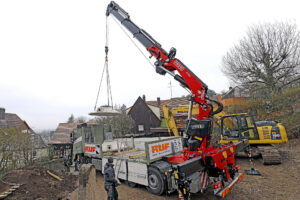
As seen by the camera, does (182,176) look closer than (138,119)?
Yes

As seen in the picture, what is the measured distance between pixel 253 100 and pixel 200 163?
51.1ft

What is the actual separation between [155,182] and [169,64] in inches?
166

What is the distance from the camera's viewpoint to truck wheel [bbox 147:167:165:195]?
543 centimetres

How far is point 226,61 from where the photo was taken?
1955 cm

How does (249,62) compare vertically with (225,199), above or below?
above

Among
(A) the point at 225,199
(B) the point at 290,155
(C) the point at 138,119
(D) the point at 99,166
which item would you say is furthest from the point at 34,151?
(C) the point at 138,119

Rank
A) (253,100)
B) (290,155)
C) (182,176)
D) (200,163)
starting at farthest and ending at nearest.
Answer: (253,100), (290,155), (200,163), (182,176)

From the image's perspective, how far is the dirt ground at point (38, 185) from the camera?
6.01m

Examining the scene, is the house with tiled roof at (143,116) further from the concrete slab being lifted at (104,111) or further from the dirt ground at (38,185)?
the concrete slab being lifted at (104,111)

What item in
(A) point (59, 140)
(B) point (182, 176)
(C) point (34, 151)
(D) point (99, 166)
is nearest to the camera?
(B) point (182, 176)

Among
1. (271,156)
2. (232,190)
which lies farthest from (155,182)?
(271,156)

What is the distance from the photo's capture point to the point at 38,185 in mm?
6805

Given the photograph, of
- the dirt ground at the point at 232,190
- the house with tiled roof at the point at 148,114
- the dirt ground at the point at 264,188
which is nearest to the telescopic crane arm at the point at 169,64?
the dirt ground at the point at 264,188

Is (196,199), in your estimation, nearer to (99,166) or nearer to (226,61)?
(99,166)
